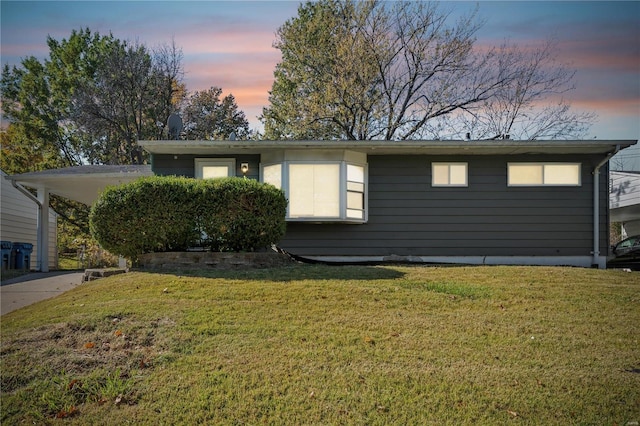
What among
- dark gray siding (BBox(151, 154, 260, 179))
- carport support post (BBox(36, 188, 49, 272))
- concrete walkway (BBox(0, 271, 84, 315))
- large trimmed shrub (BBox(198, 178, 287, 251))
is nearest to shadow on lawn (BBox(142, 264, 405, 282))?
large trimmed shrub (BBox(198, 178, 287, 251))

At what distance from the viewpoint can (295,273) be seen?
29.4 ft

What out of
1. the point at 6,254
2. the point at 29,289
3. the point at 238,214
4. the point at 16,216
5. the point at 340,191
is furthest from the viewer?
the point at 16,216

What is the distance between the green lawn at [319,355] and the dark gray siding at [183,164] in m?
4.86

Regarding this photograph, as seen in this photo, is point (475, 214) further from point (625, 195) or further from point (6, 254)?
point (6, 254)

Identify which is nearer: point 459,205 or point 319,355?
point 319,355

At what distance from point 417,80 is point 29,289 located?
1591cm

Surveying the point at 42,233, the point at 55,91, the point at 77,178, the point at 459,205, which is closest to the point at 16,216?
the point at 42,233

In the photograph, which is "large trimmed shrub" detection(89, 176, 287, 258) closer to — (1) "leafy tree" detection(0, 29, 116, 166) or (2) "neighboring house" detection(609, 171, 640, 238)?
(2) "neighboring house" detection(609, 171, 640, 238)

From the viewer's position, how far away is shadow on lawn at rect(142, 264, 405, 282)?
855 cm

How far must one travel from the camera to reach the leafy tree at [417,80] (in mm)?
21078

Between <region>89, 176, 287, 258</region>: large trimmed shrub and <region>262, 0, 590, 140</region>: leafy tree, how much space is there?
11987 millimetres

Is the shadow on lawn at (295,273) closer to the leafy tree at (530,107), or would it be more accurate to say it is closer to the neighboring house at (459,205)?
the neighboring house at (459,205)

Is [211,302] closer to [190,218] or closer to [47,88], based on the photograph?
[190,218]

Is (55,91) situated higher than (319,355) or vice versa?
(55,91)
